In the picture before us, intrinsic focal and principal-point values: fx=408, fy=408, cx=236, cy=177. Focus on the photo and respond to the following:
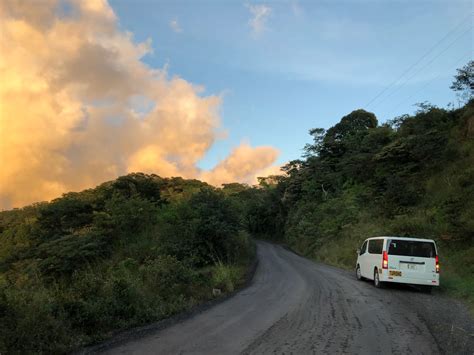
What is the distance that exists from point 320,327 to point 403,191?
79.4 ft

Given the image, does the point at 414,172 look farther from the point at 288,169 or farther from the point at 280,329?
the point at 288,169

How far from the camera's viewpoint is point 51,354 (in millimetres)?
6938

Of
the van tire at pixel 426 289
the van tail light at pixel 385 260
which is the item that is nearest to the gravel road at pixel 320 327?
the van tire at pixel 426 289

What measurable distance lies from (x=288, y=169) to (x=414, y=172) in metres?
36.1

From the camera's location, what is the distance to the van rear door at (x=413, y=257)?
49.4 feet

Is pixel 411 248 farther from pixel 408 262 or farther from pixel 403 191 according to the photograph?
pixel 403 191

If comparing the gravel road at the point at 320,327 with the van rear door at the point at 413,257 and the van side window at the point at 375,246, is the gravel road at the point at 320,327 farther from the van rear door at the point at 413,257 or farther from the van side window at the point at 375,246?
the van side window at the point at 375,246

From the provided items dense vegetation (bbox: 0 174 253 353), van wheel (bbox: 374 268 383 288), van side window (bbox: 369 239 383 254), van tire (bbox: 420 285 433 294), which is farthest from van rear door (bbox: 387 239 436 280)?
dense vegetation (bbox: 0 174 253 353)

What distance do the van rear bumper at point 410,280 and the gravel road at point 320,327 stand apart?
1.03 metres

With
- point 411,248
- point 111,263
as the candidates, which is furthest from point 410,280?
point 111,263

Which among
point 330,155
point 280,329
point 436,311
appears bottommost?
point 436,311

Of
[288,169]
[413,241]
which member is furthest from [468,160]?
[288,169]

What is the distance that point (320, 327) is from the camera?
8797mm

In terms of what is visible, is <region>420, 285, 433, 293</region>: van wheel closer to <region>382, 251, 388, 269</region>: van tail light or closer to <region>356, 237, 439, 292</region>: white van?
<region>356, 237, 439, 292</region>: white van
